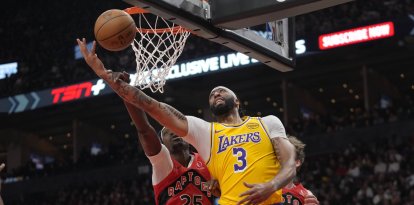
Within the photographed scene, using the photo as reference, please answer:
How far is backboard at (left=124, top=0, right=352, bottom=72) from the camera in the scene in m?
4.85

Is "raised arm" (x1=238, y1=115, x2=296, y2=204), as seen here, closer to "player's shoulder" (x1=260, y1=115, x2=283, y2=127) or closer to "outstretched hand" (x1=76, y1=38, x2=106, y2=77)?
"player's shoulder" (x1=260, y1=115, x2=283, y2=127)

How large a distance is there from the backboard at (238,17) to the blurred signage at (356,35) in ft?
43.6

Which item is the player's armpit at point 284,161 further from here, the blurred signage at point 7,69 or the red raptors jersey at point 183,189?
the blurred signage at point 7,69

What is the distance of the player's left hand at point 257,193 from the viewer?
4109 millimetres

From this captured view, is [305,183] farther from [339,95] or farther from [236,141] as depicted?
[236,141]

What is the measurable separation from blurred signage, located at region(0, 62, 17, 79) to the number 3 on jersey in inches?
818

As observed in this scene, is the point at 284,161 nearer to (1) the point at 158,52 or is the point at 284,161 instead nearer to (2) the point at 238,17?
(2) the point at 238,17

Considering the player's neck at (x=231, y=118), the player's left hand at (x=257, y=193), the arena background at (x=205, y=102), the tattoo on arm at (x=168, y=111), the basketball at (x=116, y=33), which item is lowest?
the arena background at (x=205, y=102)

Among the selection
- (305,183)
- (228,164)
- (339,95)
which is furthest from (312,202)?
(339,95)

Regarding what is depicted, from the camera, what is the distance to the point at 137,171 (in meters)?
22.4

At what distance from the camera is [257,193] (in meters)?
4.11

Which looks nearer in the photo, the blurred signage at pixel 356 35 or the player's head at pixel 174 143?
the player's head at pixel 174 143

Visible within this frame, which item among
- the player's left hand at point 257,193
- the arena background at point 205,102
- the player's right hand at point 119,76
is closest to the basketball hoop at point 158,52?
the player's right hand at point 119,76

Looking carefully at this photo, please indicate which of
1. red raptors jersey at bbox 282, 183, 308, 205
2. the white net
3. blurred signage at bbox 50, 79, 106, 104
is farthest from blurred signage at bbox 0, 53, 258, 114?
red raptors jersey at bbox 282, 183, 308, 205
